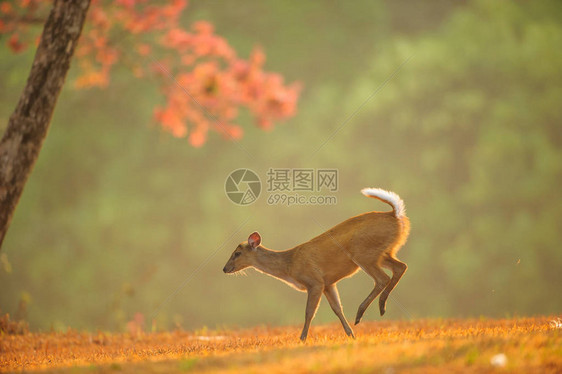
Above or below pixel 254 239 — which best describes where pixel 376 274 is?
above

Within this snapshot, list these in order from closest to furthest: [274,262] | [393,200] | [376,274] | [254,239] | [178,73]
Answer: [376,274]
[393,200]
[274,262]
[254,239]
[178,73]

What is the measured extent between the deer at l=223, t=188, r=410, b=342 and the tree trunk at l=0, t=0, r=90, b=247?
2.90 metres

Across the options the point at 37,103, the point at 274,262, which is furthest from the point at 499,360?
the point at 37,103

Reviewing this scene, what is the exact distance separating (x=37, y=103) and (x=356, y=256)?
141 inches

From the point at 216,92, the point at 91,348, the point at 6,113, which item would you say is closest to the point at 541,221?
the point at 216,92

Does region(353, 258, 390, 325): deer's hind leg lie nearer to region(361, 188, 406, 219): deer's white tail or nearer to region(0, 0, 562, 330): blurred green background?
region(361, 188, 406, 219): deer's white tail

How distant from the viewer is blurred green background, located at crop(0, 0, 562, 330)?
13523mm

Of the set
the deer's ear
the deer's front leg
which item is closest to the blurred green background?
the deer's ear

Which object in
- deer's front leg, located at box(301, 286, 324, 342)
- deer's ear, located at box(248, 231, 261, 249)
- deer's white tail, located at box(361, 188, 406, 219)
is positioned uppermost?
deer's white tail, located at box(361, 188, 406, 219)

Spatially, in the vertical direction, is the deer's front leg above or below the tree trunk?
below

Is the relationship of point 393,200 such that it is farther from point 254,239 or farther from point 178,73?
point 178,73

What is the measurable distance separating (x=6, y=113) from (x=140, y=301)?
5.84 metres

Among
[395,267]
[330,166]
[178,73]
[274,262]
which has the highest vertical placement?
[178,73]

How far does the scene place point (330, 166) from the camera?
15359mm
